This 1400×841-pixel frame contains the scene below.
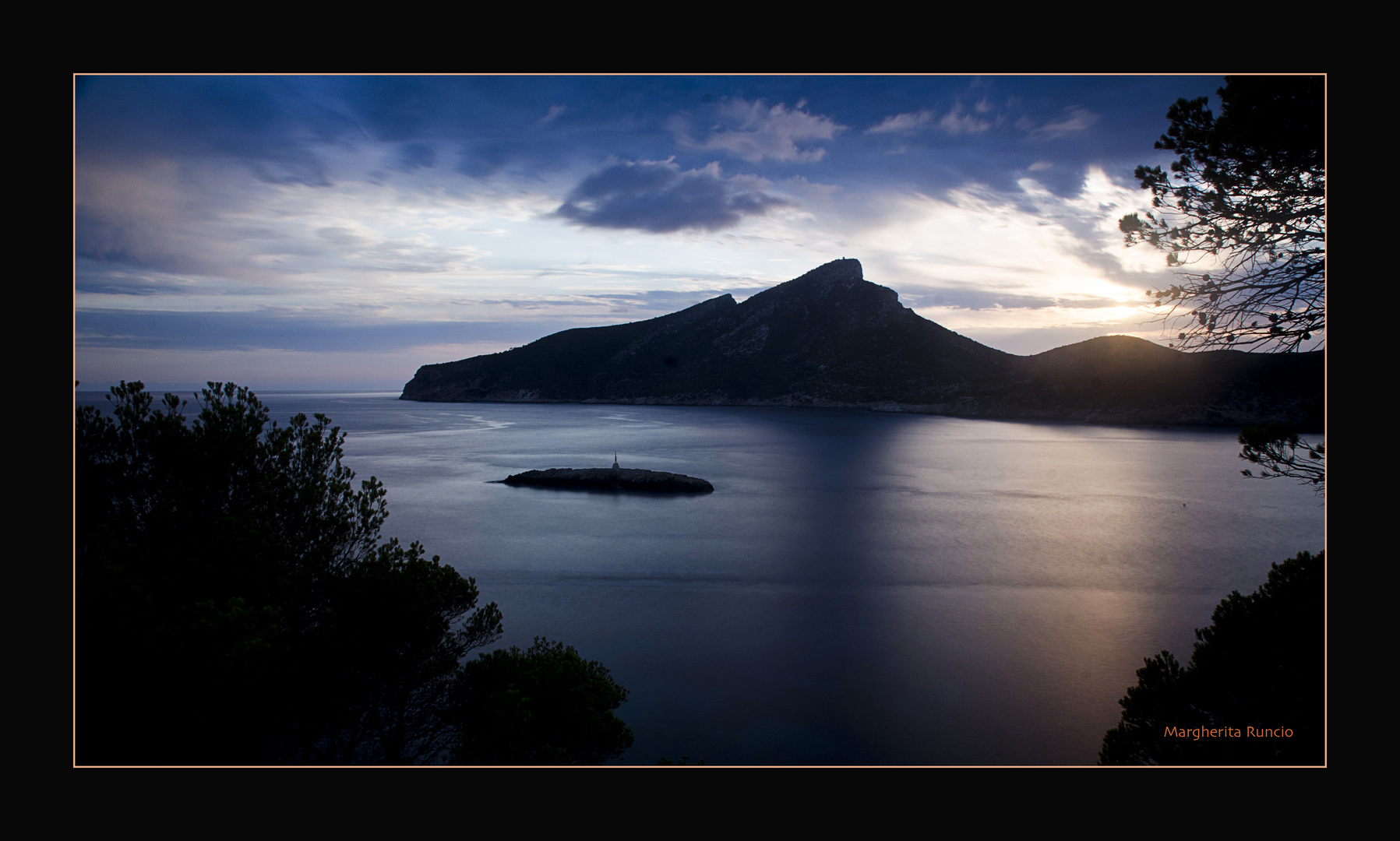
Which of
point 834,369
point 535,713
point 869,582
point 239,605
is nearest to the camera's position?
point 239,605

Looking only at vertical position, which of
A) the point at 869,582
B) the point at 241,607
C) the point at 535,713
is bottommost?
the point at 869,582

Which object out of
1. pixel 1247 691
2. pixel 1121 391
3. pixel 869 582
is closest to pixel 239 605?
pixel 1247 691

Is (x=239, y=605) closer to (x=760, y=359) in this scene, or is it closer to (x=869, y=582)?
(x=869, y=582)

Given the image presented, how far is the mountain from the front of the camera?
7456cm

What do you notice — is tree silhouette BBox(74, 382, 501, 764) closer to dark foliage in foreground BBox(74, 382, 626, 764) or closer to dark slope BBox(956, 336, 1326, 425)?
dark foliage in foreground BBox(74, 382, 626, 764)

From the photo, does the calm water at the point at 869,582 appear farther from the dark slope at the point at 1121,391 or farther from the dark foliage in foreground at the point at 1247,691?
the dark slope at the point at 1121,391

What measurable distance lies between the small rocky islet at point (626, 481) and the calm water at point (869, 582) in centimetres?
111

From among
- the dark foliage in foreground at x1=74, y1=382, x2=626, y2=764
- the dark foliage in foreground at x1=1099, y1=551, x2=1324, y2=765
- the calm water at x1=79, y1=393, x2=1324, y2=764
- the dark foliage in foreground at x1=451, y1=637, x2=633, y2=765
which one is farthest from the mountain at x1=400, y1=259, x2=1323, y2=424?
the dark foliage in foreground at x1=74, y1=382, x2=626, y2=764

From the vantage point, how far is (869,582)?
17141 millimetres

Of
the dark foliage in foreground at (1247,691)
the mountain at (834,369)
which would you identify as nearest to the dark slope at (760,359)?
the mountain at (834,369)

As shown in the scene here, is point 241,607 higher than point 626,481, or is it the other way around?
point 241,607

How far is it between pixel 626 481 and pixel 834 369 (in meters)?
82.3

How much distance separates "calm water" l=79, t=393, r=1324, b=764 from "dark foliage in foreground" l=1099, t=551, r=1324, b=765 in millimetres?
3201

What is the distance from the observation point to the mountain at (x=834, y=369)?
7456 cm
